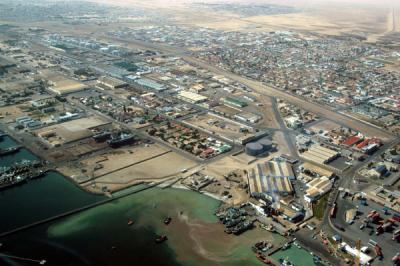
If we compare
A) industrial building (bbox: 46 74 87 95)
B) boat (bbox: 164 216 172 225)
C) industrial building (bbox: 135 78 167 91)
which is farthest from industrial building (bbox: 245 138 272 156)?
industrial building (bbox: 46 74 87 95)

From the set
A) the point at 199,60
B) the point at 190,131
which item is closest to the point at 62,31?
the point at 199,60

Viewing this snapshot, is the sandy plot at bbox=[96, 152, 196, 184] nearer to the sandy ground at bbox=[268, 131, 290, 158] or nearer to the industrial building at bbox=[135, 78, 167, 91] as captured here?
the sandy ground at bbox=[268, 131, 290, 158]

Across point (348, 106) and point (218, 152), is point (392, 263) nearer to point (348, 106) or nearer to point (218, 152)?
point (218, 152)

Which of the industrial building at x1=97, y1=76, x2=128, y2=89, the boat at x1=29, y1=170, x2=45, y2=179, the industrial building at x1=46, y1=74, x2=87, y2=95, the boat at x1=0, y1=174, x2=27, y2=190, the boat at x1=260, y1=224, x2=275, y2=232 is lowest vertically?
the boat at x1=260, y1=224, x2=275, y2=232

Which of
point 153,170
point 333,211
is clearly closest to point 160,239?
point 153,170

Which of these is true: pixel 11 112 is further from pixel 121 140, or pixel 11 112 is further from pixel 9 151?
pixel 121 140

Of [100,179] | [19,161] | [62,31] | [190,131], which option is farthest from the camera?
[62,31]
